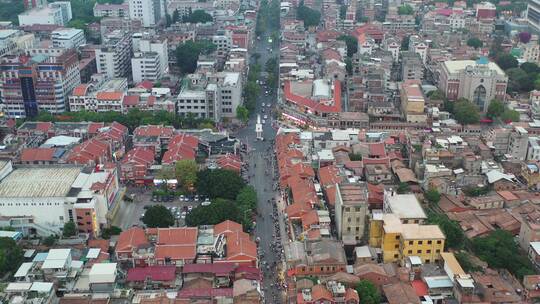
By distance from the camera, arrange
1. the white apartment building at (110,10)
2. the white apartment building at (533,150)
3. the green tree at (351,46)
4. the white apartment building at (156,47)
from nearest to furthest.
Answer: the white apartment building at (533,150)
the white apartment building at (156,47)
the green tree at (351,46)
the white apartment building at (110,10)

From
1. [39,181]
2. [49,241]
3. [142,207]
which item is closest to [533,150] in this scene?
[142,207]

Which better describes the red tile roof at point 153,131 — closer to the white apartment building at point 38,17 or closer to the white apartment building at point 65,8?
the white apartment building at point 38,17

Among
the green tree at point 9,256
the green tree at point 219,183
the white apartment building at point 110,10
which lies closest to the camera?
the green tree at point 9,256

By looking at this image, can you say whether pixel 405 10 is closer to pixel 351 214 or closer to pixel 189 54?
pixel 189 54

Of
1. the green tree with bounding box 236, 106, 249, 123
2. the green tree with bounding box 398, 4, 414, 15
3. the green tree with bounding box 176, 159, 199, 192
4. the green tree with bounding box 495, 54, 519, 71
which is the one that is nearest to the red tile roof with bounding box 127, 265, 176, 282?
the green tree with bounding box 176, 159, 199, 192

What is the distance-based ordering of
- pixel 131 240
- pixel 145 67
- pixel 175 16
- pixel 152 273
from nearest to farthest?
1. pixel 152 273
2. pixel 131 240
3. pixel 145 67
4. pixel 175 16

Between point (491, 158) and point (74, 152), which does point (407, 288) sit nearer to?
point (491, 158)

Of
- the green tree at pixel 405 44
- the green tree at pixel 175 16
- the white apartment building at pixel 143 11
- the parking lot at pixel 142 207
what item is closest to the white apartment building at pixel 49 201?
the parking lot at pixel 142 207
